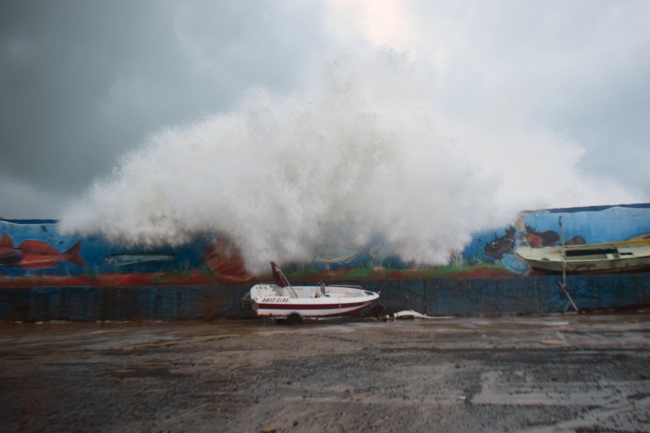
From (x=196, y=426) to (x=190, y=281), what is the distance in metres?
12.7

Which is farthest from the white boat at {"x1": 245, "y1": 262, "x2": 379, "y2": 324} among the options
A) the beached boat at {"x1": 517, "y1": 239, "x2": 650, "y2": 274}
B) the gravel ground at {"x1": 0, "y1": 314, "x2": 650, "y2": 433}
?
the beached boat at {"x1": 517, "y1": 239, "x2": 650, "y2": 274}

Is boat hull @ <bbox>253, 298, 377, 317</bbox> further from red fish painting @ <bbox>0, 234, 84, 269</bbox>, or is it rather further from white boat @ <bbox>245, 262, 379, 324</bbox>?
red fish painting @ <bbox>0, 234, 84, 269</bbox>

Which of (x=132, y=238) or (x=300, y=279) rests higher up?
(x=132, y=238)

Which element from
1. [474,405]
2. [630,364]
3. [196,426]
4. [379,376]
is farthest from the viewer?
[630,364]

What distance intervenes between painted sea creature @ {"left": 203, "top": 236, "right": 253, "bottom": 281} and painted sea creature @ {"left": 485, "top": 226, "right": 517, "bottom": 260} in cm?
865

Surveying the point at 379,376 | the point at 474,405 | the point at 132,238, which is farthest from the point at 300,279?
the point at 474,405

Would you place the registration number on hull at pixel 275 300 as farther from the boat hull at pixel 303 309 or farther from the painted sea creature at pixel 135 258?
the painted sea creature at pixel 135 258

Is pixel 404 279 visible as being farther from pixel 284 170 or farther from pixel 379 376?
pixel 379 376

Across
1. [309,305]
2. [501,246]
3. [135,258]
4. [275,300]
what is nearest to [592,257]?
[501,246]

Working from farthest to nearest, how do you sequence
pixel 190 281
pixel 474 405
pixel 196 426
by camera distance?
pixel 190 281, pixel 474 405, pixel 196 426

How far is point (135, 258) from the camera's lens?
1560cm

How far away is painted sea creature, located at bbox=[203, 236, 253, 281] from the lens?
15.2 metres

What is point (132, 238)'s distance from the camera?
1585cm

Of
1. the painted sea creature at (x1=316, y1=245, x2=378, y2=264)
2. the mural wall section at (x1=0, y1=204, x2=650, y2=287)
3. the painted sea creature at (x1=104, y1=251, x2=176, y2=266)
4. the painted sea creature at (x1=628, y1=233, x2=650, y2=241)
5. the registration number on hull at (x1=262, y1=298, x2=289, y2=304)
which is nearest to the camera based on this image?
the registration number on hull at (x1=262, y1=298, x2=289, y2=304)
